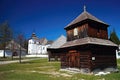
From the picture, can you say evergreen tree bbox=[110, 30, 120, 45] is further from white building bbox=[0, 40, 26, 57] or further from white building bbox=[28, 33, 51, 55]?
white building bbox=[28, 33, 51, 55]

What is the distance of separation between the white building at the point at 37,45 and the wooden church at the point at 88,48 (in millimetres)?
78539

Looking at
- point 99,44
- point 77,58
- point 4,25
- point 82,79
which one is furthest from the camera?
point 4,25

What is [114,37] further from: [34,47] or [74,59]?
[34,47]

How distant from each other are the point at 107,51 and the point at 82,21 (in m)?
5.67

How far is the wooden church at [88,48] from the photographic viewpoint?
728 inches

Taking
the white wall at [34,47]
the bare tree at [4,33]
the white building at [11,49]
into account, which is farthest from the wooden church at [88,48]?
the white wall at [34,47]

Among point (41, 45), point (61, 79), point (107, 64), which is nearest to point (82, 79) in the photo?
point (61, 79)

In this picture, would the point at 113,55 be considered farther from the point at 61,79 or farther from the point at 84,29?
the point at 61,79

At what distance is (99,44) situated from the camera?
62.2 feet

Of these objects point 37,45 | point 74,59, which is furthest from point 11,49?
point 37,45

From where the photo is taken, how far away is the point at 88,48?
1844 cm

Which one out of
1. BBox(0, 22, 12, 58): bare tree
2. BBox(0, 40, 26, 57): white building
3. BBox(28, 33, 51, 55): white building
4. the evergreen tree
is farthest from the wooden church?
BBox(28, 33, 51, 55): white building

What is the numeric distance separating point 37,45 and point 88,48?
3414 inches

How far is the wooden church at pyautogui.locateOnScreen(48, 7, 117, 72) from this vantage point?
18484 millimetres
